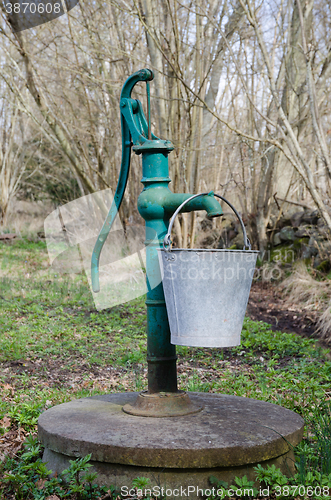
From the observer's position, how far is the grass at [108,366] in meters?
2.47

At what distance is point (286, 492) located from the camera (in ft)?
6.06

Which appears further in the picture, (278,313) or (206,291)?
(278,313)

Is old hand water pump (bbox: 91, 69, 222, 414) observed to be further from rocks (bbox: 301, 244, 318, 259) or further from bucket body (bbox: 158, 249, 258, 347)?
rocks (bbox: 301, 244, 318, 259)

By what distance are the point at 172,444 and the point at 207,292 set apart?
0.62m

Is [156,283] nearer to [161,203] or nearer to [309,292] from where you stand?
[161,203]

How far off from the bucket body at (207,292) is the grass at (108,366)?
60 centimetres

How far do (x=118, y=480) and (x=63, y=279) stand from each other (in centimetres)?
→ 690

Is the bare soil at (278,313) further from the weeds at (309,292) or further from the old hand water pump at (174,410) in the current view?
the old hand water pump at (174,410)

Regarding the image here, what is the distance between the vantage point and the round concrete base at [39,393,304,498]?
183cm

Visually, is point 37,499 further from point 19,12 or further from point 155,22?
point 19,12

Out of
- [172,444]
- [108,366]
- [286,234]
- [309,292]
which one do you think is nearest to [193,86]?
→ [286,234]

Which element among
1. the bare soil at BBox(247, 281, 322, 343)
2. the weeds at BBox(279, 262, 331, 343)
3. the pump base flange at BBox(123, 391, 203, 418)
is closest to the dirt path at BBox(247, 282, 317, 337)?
the bare soil at BBox(247, 281, 322, 343)

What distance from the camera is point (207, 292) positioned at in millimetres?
1929

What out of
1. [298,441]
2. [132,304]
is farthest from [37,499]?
[132,304]
